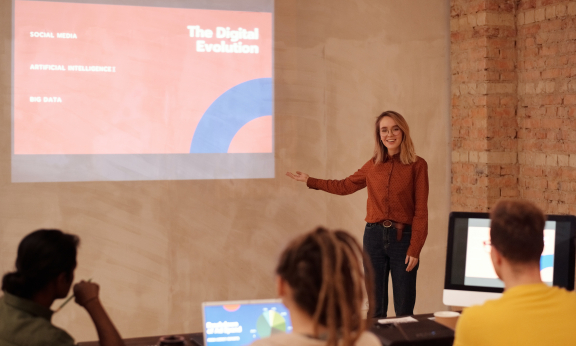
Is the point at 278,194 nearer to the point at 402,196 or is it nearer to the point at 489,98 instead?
the point at 402,196

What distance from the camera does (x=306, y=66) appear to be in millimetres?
4188

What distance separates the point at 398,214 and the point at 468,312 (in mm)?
1804

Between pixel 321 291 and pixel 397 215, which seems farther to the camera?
pixel 397 215

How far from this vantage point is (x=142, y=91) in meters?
3.86

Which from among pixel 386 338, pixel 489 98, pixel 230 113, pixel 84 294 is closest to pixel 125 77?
pixel 230 113

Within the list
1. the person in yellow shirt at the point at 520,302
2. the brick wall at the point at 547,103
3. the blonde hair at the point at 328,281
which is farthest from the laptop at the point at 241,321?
the brick wall at the point at 547,103

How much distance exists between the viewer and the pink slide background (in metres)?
3.65

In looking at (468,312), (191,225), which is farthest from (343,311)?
(191,225)

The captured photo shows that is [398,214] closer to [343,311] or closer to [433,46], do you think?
[433,46]

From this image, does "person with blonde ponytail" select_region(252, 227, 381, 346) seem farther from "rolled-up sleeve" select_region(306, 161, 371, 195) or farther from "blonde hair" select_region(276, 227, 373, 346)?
"rolled-up sleeve" select_region(306, 161, 371, 195)

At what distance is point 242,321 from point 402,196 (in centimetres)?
170

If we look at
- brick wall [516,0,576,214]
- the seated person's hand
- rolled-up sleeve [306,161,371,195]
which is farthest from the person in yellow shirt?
brick wall [516,0,576,214]

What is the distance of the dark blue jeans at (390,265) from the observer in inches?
127

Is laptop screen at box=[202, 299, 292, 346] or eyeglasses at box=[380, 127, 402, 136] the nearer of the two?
laptop screen at box=[202, 299, 292, 346]
